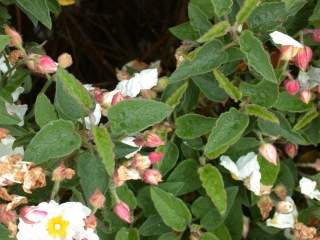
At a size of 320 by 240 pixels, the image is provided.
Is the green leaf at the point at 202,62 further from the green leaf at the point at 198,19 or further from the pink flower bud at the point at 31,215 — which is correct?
the pink flower bud at the point at 31,215

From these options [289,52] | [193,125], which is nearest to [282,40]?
[289,52]

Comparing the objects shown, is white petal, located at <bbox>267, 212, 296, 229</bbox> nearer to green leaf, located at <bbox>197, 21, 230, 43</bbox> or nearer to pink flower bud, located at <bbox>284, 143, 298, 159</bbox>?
pink flower bud, located at <bbox>284, 143, 298, 159</bbox>

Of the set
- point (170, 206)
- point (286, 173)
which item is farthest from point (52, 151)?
point (286, 173)

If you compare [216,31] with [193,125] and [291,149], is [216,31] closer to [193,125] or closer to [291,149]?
[193,125]

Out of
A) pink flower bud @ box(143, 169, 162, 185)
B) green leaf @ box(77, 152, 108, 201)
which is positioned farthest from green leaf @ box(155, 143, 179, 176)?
green leaf @ box(77, 152, 108, 201)

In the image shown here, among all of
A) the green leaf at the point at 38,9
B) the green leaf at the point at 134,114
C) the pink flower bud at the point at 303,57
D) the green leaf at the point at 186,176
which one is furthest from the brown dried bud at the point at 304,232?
the green leaf at the point at 38,9

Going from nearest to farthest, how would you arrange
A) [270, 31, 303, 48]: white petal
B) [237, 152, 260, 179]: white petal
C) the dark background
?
[270, 31, 303, 48]: white petal → [237, 152, 260, 179]: white petal → the dark background
